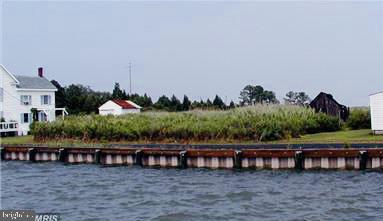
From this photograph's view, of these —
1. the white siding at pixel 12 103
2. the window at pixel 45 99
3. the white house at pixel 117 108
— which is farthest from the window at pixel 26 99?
the white house at pixel 117 108

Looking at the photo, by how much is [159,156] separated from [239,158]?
5.73 metres

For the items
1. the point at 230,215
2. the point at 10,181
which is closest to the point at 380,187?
the point at 230,215

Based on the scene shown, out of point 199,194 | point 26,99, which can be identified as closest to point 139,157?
point 199,194

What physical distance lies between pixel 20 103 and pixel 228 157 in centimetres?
3804

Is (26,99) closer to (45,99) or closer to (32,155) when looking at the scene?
(45,99)

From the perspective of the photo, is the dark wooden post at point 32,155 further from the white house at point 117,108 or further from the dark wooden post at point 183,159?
the white house at point 117,108

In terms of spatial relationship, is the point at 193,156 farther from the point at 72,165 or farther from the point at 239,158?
the point at 72,165

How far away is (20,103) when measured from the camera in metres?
63.2

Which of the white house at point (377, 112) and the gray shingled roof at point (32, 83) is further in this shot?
the gray shingled roof at point (32, 83)

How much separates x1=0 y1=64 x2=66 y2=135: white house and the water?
99.3ft

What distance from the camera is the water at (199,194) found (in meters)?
20.1

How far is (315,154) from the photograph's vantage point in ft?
96.6

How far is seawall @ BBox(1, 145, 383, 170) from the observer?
2881 cm

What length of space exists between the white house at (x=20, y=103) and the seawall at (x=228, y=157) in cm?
2352
